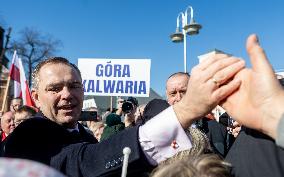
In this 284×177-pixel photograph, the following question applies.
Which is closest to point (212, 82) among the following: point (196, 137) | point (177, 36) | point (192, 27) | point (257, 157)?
point (257, 157)

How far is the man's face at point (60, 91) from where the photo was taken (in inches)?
98.8

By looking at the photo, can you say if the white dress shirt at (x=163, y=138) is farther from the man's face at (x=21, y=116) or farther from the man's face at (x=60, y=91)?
the man's face at (x=21, y=116)

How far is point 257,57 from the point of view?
1312 mm

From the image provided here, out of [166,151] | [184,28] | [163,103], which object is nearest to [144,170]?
[166,151]

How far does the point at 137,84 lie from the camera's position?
755cm

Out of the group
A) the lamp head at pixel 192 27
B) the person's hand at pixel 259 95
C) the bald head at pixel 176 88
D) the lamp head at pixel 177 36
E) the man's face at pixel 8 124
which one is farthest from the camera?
the lamp head at pixel 177 36

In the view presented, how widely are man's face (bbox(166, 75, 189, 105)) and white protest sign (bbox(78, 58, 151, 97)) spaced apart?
3.22 meters

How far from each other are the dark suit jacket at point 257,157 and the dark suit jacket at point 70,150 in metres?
0.37

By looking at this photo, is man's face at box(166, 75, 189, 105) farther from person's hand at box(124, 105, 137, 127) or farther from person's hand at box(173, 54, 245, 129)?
person's hand at box(173, 54, 245, 129)

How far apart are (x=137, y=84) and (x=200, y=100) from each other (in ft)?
20.0

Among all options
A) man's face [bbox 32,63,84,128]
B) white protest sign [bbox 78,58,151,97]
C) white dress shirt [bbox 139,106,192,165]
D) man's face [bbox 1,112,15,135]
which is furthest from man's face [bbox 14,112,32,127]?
white dress shirt [bbox 139,106,192,165]

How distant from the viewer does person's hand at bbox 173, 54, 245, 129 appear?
4.58 feet

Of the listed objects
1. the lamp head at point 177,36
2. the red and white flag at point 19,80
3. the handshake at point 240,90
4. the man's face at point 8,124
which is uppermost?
the lamp head at point 177,36

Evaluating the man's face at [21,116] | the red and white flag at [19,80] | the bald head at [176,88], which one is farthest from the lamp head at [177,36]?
the bald head at [176,88]
